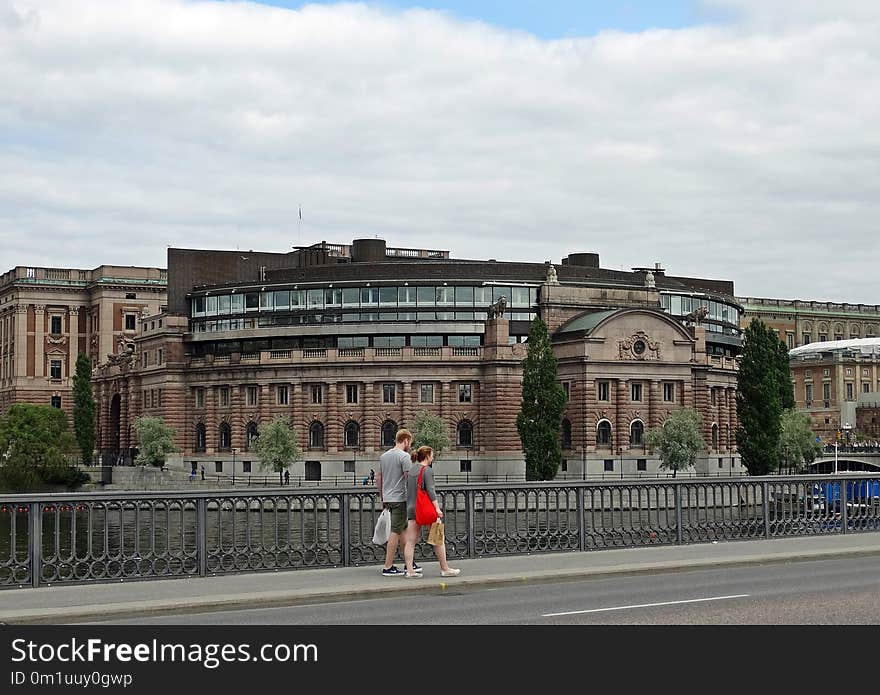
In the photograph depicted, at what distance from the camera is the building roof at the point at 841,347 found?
185250 mm

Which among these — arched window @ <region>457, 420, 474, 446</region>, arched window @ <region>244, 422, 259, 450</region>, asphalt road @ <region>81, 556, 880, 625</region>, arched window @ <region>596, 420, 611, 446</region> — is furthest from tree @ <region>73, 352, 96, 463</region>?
asphalt road @ <region>81, 556, 880, 625</region>

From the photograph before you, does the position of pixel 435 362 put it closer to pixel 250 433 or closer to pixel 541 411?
pixel 541 411

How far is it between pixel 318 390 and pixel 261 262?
3117cm

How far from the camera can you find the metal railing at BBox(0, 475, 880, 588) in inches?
887

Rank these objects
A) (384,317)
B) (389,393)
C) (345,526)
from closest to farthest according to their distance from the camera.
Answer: (345,526), (389,393), (384,317)

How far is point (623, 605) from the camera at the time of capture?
1912 cm

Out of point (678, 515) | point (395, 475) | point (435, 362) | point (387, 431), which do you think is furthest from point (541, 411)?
point (395, 475)

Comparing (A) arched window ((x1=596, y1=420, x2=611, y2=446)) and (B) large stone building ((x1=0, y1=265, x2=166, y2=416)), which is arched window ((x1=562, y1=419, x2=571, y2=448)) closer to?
(A) arched window ((x1=596, y1=420, x2=611, y2=446))

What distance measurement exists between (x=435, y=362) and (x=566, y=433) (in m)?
12.4

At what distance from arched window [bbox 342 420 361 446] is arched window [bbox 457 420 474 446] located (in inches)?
338

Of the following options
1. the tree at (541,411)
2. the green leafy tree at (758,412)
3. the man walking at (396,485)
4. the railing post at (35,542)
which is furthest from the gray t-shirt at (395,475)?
the green leafy tree at (758,412)

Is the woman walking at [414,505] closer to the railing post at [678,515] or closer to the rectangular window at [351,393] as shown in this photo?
the railing post at [678,515]

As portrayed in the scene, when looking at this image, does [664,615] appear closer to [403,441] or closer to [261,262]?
[403,441]
